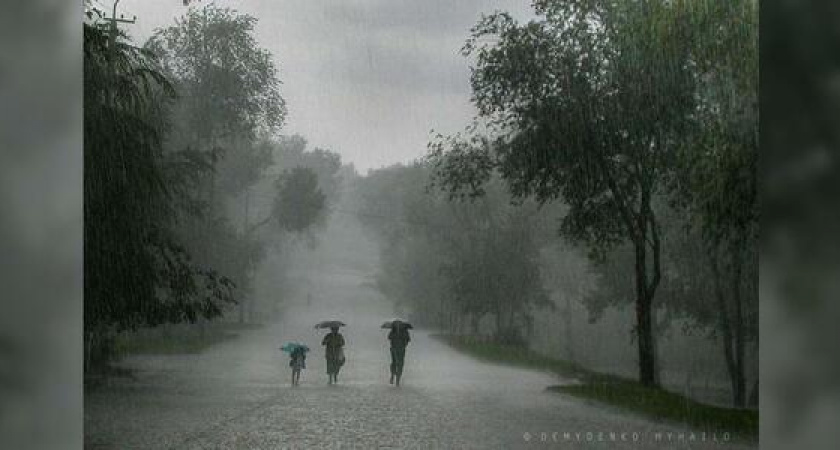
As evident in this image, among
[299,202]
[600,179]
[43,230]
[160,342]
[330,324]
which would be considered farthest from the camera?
[600,179]

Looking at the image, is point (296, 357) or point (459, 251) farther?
point (459, 251)

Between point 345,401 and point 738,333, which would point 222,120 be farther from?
point 738,333

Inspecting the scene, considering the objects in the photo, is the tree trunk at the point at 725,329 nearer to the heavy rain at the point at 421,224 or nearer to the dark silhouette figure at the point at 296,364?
the heavy rain at the point at 421,224

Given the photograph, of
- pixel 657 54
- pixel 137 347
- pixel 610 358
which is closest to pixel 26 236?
pixel 137 347

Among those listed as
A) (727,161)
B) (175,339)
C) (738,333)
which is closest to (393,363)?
(175,339)

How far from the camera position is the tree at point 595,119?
5812 millimetres

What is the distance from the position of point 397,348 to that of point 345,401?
405mm

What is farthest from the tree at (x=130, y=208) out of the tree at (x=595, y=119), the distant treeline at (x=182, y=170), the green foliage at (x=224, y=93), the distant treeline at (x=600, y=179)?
the tree at (x=595, y=119)

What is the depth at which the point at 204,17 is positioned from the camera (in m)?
5.58

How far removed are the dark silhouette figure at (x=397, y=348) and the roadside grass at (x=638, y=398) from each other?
37 cm

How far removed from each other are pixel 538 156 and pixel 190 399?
92.1 inches

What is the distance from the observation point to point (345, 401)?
5.60 m

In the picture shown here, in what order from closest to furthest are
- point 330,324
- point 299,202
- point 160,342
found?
1. point 160,342
2. point 330,324
3. point 299,202

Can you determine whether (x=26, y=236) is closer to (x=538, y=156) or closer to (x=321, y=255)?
(x=321, y=255)
